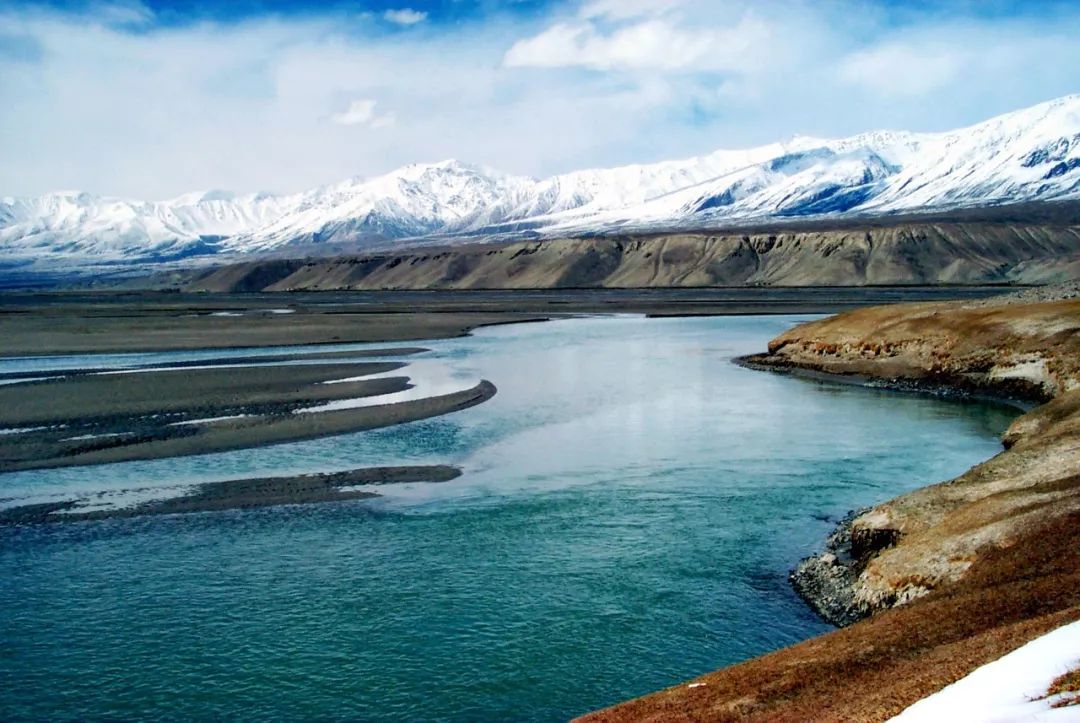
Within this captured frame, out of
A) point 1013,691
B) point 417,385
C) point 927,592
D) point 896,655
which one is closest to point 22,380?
point 417,385

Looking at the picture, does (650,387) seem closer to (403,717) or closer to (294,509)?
(294,509)

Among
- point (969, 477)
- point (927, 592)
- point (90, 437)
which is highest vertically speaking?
point (90, 437)

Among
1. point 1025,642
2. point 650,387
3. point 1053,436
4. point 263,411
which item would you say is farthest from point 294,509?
point 650,387

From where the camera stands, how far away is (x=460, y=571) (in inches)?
909

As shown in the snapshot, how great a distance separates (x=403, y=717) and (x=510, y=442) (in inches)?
873

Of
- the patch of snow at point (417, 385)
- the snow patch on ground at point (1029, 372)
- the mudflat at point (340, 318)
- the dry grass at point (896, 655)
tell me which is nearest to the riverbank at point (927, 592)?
the dry grass at point (896, 655)

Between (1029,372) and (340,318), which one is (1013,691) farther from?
(340,318)

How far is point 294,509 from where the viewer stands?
94.9ft

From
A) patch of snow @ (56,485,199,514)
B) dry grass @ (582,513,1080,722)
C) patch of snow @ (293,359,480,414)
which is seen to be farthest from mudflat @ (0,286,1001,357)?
dry grass @ (582,513,1080,722)

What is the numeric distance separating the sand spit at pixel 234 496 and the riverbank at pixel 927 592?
14.5m

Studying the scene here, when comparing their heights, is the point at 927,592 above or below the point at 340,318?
below

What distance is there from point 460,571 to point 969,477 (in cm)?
1397

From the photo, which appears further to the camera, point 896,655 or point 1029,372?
point 1029,372

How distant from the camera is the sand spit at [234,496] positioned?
2841 cm
